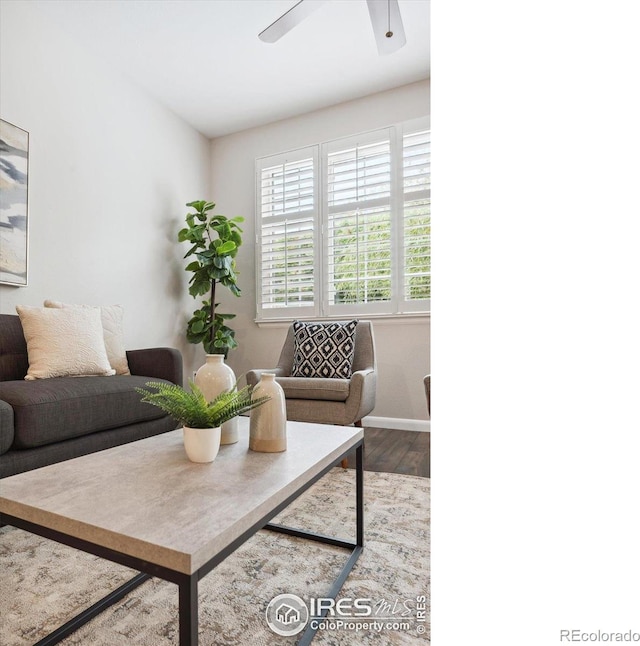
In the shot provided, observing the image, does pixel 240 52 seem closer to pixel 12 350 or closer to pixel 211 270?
pixel 211 270

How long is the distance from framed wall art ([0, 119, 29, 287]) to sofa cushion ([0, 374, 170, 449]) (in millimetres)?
802

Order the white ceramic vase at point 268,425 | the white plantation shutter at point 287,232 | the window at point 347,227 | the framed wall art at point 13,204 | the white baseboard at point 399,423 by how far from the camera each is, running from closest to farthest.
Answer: the white ceramic vase at point 268,425 → the framed wall art at point 13,204 → the white baseboard at point 399,423 → the window at point 347,227 → the white plantation shutter at point 287,232

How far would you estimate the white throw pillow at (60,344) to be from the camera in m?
2.02

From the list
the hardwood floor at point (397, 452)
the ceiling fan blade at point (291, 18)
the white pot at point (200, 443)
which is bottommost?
the hardwood floor at point (397, 452)

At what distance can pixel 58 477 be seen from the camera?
0.92m

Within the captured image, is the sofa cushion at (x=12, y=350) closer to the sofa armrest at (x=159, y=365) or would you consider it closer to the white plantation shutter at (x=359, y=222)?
the sofa armrest at (x=159, y=365)

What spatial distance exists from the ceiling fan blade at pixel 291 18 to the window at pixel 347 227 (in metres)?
1.54

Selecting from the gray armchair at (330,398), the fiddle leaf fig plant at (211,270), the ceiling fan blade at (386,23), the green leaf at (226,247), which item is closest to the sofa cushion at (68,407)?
the gray armchair at (330,398)

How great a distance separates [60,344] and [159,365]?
0.54 metres

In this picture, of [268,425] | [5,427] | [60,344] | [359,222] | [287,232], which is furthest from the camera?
[287,232]

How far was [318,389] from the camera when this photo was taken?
2365 millimetres

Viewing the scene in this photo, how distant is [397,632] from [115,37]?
348cm

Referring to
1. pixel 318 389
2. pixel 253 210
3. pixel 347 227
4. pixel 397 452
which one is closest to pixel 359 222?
pixel 347 227
